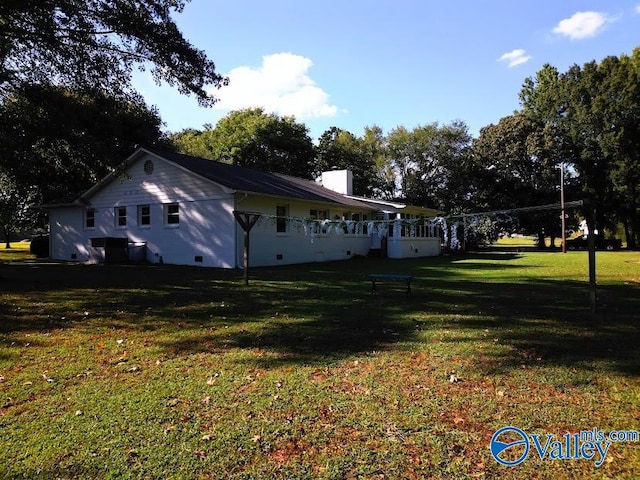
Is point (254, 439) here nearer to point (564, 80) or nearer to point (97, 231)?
point (97, 231)

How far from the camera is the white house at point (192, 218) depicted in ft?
59.1

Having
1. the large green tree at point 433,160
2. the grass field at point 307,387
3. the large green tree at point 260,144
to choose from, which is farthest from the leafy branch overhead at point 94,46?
the large green tree at point 433,160

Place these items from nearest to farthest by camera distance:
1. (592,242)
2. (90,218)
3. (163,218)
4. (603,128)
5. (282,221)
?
(592,242)
(163,218)
(282,221)
(90,218)
(603,128)

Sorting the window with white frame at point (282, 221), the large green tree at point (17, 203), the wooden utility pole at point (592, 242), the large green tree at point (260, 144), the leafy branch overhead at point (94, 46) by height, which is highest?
the large green tree at point (260, 144)

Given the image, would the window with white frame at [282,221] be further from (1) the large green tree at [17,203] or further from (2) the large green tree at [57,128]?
(1) the large green tree at [17,203]

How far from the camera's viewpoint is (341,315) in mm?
7828

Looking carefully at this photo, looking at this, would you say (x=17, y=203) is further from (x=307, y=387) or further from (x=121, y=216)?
(x=307, y=387)

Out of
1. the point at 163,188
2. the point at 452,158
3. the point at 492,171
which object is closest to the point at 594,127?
the point at 492,171

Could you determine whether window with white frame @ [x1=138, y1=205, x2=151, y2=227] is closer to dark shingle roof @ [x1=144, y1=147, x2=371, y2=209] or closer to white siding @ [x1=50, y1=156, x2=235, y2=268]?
white siding @ [x1=50, y1=156, x2=235, y2=268]

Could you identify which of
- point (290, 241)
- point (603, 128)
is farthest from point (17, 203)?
point (603, 128)

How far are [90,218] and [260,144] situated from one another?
19.4 m

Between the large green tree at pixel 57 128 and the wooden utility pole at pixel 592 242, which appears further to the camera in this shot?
the large green tree at pixel 57 128

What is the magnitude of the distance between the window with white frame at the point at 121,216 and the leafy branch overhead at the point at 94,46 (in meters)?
7.82

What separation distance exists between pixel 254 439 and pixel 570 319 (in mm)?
6109
